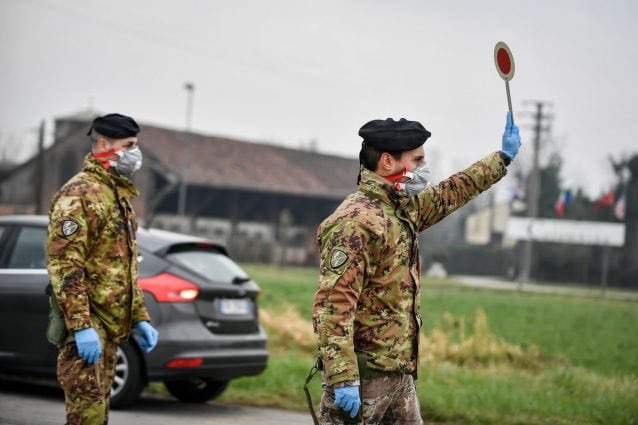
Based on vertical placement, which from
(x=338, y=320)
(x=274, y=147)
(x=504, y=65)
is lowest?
(x=338, y=320)

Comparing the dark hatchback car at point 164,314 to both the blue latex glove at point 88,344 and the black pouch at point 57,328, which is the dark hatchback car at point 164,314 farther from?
the blue latex glove at point 88,344

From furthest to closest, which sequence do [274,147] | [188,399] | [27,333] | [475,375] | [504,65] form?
[274,147], [475,375], [188,399], [27,333], [504,65]

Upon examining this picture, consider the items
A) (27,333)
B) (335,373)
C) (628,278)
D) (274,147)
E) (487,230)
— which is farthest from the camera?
(487,230)

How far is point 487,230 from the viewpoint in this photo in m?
83.2

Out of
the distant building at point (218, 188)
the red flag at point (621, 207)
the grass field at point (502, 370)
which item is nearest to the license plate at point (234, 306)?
the grass field at point (502, 370)

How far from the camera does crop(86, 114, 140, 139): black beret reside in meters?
5.56

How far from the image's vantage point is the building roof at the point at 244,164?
52312mm

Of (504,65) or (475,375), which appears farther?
(475,375)

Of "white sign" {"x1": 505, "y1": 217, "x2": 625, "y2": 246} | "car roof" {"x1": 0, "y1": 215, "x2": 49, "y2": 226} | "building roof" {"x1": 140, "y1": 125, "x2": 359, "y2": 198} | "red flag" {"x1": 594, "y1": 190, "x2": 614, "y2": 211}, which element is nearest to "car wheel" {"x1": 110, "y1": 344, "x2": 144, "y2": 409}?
"car roof" {"x1": 0, "y1": 215, "x2": 49, "y2": 226}

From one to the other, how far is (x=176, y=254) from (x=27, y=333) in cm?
140

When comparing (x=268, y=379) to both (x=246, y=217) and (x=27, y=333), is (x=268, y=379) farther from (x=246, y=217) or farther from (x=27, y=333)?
(x=246, y=217)

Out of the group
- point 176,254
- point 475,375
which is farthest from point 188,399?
point 475,375

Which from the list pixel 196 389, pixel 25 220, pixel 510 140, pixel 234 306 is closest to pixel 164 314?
pixel 234 306

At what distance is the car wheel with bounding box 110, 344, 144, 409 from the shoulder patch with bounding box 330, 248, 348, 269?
14.9 feet
